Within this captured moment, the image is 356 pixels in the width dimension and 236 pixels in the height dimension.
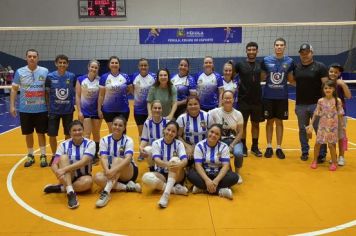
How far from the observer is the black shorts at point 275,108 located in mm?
5961

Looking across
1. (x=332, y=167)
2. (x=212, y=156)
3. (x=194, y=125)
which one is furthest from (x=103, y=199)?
Answer: (x=332, y=167)

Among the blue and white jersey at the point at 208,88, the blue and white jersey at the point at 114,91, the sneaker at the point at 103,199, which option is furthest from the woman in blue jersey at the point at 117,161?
the blue and white jersey at the point at 208,88

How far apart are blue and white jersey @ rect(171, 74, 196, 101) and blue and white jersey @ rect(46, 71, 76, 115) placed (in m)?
1.71

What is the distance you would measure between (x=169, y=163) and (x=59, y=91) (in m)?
2.36

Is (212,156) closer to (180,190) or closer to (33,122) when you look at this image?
(180,190)

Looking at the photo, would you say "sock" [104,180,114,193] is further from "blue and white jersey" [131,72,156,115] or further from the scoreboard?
the scoreboard

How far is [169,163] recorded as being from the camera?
440cm

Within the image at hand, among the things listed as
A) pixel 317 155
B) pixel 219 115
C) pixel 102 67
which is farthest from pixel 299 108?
pixel 102 67

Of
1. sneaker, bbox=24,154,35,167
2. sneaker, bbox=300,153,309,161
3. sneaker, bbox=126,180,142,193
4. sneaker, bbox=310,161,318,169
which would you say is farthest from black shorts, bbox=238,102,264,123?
sneaker, bbox=24,154,35,167

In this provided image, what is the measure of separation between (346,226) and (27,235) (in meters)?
3.19

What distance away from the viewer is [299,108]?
5.88 m

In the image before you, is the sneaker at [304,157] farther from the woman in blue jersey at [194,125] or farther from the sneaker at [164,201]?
the sneaker at [164,201]

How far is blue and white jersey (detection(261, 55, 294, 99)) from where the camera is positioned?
19.3 feet

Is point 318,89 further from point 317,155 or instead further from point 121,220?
point 121,220
